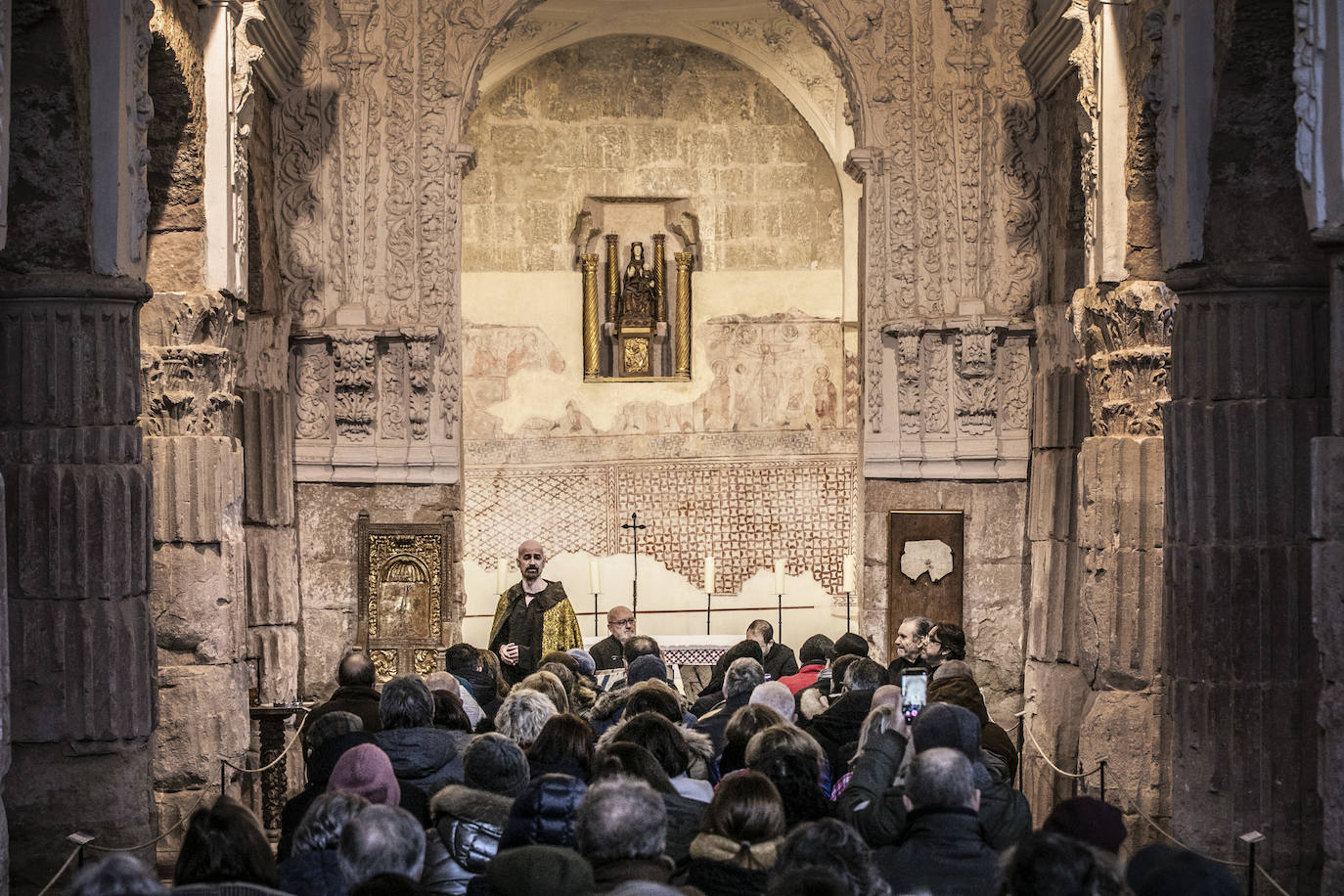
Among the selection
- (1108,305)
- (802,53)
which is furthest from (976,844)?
(802,53)

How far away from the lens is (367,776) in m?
5.27

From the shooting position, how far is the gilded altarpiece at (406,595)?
1312cm

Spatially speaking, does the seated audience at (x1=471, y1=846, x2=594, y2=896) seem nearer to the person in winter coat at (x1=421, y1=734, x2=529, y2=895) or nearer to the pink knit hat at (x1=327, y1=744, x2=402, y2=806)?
the person in winter coat at (x1=421, y1=734, x2=529, y2=895)

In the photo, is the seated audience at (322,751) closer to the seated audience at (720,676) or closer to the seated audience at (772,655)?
the seated audience at (720,676)

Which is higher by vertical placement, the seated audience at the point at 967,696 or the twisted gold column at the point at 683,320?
the twisted gold column at the point at 683,320

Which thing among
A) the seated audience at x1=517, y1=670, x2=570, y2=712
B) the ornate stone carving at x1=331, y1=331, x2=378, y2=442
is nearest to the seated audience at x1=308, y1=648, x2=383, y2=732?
the seated audience at x1=517, y1=670, x2=570, y2=712

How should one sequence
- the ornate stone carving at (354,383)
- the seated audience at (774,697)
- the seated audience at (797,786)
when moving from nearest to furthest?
the seated audience at (797,786) < the seated audience at (774,697) < the ornate stone carving at (354,383)

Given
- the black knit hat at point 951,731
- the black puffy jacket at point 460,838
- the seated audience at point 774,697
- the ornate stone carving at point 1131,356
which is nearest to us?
the black puffy jacket at point 460,838

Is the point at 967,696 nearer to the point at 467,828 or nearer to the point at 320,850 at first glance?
the point at 467,828

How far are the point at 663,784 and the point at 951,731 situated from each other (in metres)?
0.96

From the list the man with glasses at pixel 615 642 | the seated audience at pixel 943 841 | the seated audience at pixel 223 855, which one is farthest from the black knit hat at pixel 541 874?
the man with glasses at pixel 615 642

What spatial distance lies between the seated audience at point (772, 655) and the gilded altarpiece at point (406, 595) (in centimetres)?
355

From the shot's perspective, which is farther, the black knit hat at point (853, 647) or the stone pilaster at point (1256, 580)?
the black knit hat at point (853, 647)

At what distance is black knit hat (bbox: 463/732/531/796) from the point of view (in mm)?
5242
